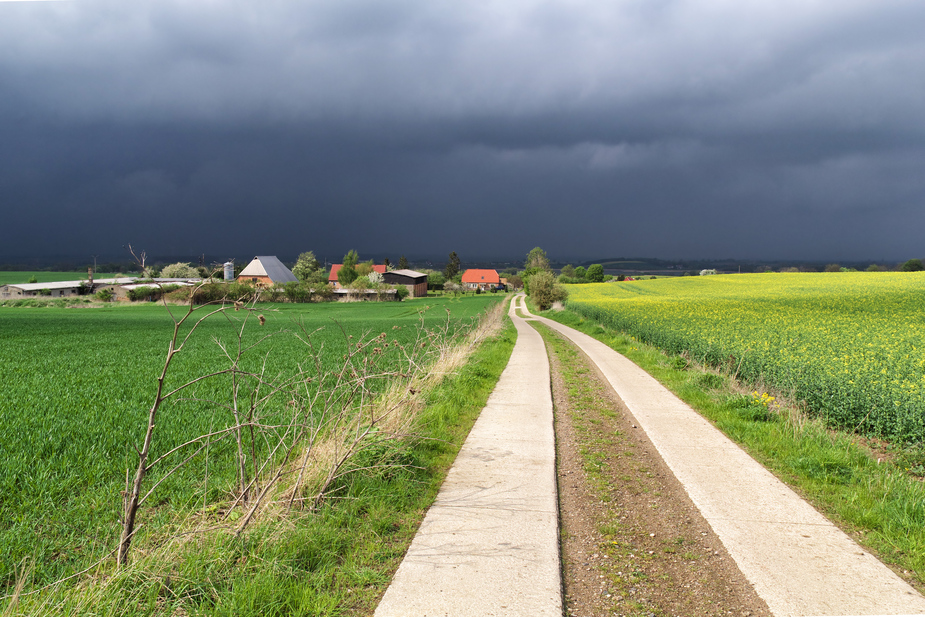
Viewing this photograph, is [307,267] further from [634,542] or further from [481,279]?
[634,542]

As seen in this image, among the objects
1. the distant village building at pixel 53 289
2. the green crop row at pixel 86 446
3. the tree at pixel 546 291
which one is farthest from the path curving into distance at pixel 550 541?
the distant village building at pixel 53 289

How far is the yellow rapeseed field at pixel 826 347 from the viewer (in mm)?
7172

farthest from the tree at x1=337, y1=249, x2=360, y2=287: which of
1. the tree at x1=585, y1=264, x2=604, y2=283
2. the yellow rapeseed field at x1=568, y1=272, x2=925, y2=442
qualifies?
the yellow rapeseed field at x1=568, y1=272, x2=925, y2=442

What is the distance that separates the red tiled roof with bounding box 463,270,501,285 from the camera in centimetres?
12719

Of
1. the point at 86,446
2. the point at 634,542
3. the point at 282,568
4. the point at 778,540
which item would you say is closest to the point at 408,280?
the point at 86,446

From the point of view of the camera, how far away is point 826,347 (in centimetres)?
1142

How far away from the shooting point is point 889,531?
173 inches

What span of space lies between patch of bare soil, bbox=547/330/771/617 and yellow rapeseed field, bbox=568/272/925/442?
328 centimetres

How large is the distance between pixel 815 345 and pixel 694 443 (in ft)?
23.7

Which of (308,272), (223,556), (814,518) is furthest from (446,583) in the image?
(308,272)

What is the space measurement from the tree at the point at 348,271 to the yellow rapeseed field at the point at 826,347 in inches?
2778

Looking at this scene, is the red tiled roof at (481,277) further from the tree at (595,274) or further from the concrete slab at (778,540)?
the concrete slab at (778,540)

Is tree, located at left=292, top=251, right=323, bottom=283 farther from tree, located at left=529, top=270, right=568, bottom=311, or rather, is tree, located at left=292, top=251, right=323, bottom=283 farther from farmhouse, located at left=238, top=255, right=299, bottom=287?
tree, located at left=529, top=270, right=568, bottom=311

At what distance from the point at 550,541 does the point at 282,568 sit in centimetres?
219
